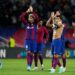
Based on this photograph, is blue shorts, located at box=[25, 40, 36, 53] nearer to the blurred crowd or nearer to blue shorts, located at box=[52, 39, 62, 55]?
blue shorts, located at box=[52, 39, 62, 55]

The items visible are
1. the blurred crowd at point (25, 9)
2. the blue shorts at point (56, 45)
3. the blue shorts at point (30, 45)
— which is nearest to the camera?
the blue shorts at point (56, 45)

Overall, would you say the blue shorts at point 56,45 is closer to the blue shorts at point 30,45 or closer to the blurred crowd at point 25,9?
the blue shorts at point 30,45

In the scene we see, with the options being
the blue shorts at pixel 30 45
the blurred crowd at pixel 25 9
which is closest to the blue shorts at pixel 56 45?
the blue shorts at pixel 30 45

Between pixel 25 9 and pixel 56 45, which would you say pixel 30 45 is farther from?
pixel 25 9

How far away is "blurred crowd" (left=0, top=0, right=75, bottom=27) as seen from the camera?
111ft

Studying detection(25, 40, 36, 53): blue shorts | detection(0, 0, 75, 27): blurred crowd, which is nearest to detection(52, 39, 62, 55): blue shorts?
detection(25, 40, 36, 53): blue shorts

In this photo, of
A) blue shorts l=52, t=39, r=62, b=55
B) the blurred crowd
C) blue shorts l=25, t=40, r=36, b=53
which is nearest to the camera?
blue shorts l=52, t=39, r=62, b=55

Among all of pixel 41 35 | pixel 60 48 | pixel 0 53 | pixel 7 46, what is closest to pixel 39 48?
pixel 41 35

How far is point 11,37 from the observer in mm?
33375

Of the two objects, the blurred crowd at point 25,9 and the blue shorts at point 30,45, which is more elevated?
the blurred crowd at point 25,9

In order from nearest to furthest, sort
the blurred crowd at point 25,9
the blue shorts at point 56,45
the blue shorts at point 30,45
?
1. the blue shorts at point 56,45
2. the blue shorts at point 30,45
3. the blurred crowd at point 25,9

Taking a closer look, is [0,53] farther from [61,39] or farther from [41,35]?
[61,39]

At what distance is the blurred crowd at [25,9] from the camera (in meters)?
33.7

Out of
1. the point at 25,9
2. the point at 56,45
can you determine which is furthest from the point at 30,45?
the point at 25,9
